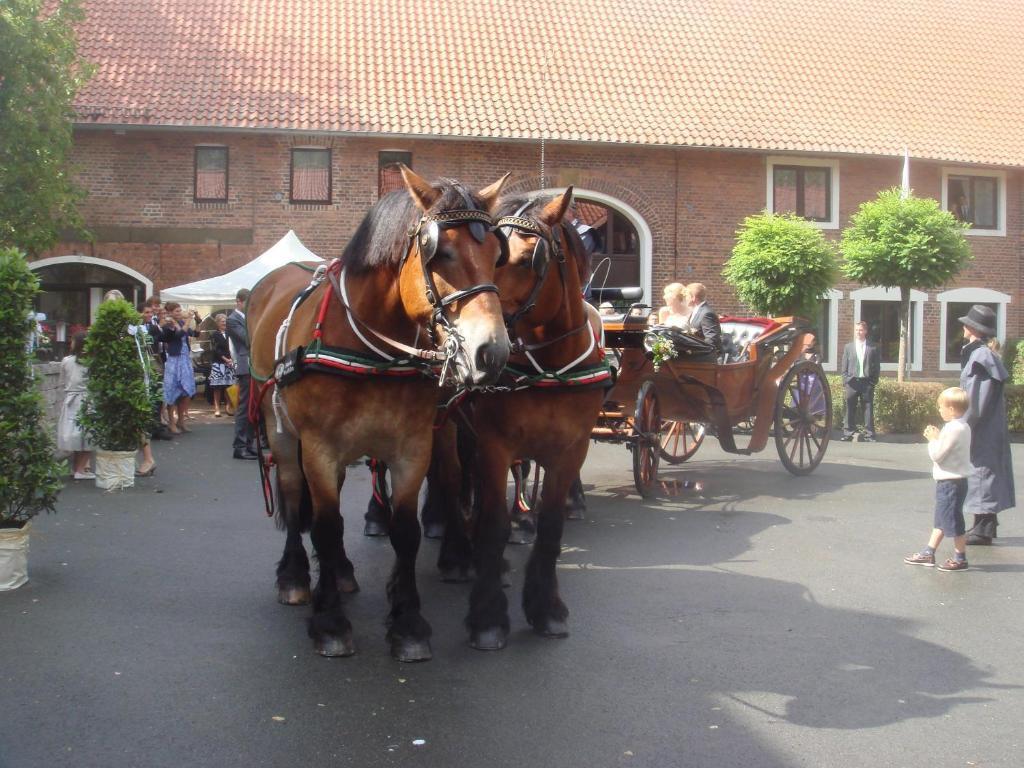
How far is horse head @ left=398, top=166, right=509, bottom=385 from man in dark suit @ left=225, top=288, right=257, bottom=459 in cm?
670

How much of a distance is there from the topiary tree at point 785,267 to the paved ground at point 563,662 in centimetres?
1020

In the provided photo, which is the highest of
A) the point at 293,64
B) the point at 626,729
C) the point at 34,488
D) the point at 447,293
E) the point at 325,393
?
the point at 293,64

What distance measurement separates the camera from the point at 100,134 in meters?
22.0

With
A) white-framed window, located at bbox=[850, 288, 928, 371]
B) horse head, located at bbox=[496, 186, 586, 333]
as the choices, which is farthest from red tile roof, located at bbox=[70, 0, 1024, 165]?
horse head, located at bbox=[496, 186, 586, 333]

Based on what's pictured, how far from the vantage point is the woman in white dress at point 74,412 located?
1052 centimetres

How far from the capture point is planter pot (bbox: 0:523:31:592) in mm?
6113

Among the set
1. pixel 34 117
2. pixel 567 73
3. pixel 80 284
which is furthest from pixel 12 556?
pixel 567 73

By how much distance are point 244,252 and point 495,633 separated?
18603 mm

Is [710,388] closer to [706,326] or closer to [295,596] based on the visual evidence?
[706,326]

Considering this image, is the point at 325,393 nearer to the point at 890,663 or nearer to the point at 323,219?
the point at 890,663

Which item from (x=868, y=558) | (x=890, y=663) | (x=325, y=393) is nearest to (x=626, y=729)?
(x=890, y=663)

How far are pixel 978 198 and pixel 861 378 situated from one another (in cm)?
1240

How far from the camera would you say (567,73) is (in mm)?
24625

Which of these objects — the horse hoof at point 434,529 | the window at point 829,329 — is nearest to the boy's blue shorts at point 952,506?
the horse hoof at point 434,529
